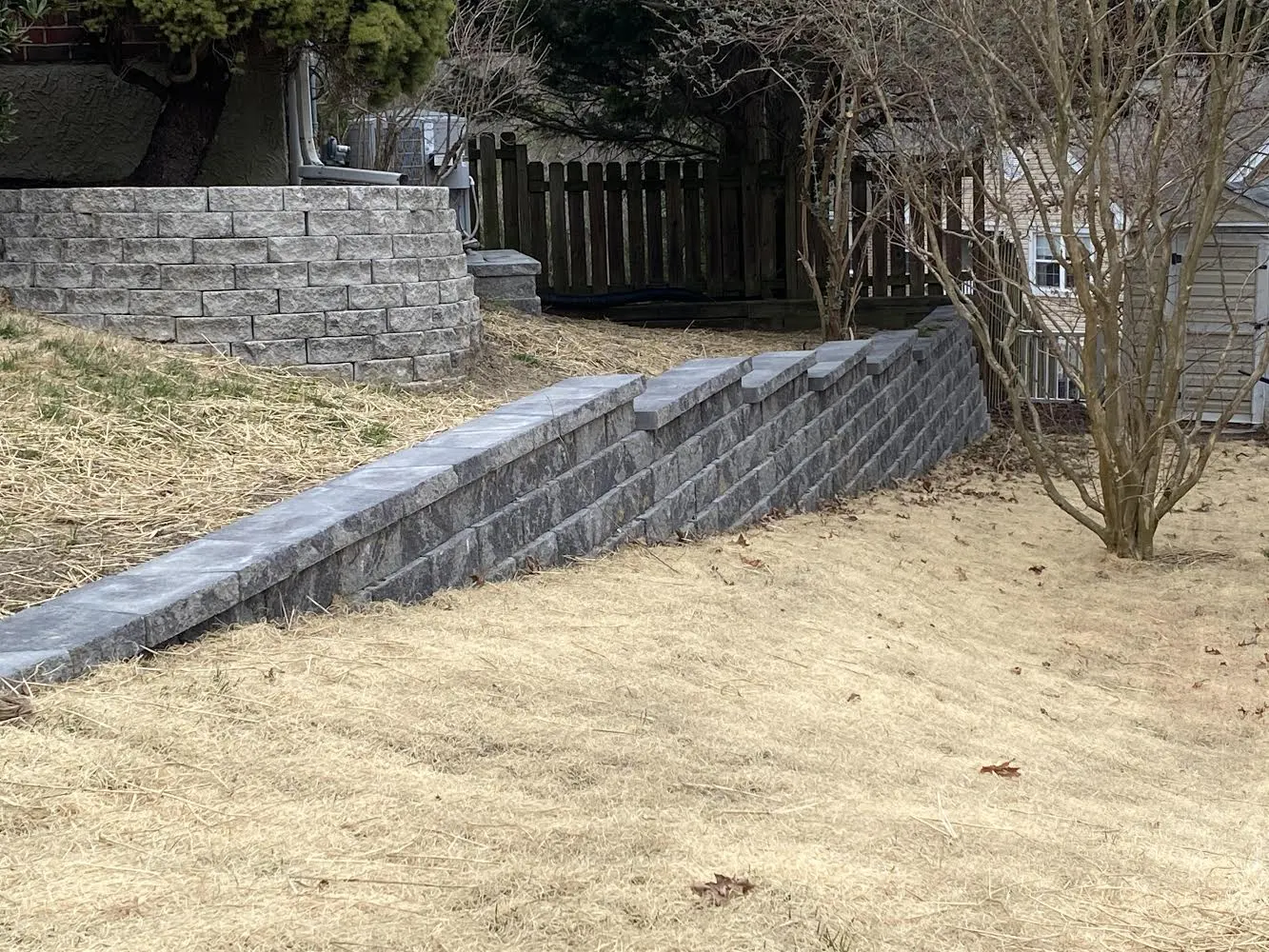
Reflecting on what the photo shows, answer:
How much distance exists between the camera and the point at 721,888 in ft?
8.48

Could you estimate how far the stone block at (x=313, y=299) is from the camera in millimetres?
7277

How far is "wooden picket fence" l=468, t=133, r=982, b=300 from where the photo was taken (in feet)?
45.1

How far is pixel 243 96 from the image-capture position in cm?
865

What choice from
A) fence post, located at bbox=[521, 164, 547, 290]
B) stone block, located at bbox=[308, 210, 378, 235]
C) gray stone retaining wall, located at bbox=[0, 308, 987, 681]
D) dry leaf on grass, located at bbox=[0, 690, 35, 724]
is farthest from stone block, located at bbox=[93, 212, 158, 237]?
fence post, located at bbox=[521, 164, 547, 290]

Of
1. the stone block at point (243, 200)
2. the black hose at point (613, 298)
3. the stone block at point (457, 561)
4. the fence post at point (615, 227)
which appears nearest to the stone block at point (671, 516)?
the stone block at point (457, 561)

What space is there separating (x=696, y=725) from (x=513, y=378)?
475 cm

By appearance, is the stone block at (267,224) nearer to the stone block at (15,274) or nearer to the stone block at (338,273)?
the stone block at (338,273)

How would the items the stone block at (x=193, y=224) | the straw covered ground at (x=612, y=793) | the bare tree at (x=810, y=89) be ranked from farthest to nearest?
the bare tree at (x=810, y=89), the stone block at (x=193, y=224), the straw covered ground at (x=612, y=793)

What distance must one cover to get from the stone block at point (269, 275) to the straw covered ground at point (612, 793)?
291cm

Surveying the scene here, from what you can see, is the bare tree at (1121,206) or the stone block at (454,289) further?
the stone block at (454,289)

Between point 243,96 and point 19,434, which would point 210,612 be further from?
point 243,96

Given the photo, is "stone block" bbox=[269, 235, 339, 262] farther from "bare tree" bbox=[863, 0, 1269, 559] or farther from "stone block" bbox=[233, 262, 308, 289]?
"bare tree" bbox=[863, 0, 1269, 559]

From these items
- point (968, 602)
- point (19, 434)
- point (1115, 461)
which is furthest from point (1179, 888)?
point (1115, 461)

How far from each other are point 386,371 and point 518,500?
2613 mm
